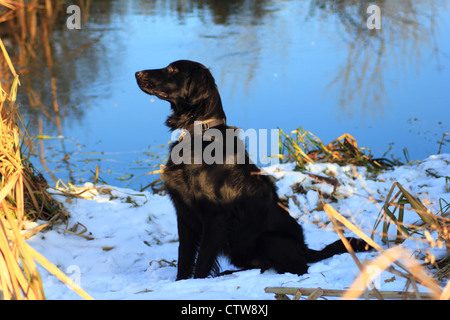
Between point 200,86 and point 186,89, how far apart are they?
3.9 inches

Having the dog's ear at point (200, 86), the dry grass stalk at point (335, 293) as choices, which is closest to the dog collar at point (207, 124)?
the dog's ear at point (200, 86)

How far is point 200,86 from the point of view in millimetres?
3156

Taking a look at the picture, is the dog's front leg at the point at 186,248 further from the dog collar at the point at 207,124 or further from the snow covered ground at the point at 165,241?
the dog collar at the point at 207,124

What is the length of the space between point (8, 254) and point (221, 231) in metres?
1.75

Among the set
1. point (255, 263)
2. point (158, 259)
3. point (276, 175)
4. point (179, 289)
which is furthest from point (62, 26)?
point (179, 289)

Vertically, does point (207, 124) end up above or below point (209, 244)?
above

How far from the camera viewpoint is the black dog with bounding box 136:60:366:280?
3084mm

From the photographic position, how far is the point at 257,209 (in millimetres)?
3150

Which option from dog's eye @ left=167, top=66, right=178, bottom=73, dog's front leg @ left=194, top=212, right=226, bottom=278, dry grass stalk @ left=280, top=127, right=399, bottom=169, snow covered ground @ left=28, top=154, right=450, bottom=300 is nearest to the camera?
snow covered ground @ left=28, top=154, right=450, bottom=300

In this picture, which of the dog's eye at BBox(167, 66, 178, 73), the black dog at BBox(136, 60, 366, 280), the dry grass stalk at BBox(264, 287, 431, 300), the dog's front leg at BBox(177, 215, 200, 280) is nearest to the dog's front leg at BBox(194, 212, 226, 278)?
the black dog at BBox(136, 60, 366, 280)

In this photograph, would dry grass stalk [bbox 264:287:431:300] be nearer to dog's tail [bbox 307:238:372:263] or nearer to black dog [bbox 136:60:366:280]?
black dog [bbox 136:60:366:280]

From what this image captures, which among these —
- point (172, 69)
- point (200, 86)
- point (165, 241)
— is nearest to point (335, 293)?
point (200, 86)

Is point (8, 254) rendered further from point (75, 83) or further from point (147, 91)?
point (75, 83)

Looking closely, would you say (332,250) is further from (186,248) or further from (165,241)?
(165,241)
